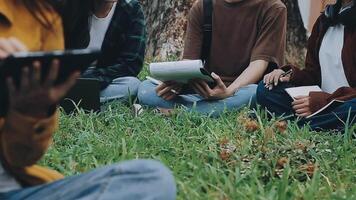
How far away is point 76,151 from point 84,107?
3.52 ft

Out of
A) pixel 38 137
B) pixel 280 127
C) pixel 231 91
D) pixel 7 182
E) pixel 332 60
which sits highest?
pixel 38 137

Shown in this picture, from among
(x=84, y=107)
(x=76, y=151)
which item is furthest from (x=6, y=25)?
(x=84, y=107)

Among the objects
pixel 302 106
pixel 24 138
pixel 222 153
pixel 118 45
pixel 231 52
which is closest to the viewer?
pixel 24 138

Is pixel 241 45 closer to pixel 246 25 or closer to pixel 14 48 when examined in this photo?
pixel 246 25

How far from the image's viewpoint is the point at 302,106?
366 cm

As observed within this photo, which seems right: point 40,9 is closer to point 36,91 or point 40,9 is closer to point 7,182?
point 36,91

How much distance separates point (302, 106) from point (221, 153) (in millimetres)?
1000

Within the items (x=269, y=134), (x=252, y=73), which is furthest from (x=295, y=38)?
(x=269, y=134)

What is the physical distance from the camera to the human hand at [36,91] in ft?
4.96

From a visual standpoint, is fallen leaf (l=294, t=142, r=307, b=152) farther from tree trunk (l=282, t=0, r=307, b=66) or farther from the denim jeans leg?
tree trunk (l=282, t=0, r=307, b=66)

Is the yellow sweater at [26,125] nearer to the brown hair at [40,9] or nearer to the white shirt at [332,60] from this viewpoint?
the brown hair at [40,9]

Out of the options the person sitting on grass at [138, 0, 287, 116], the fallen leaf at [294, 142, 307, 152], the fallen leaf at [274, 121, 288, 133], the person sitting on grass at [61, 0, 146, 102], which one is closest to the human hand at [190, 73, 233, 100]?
the person sitting on grass at [138, 0, 287, 116]

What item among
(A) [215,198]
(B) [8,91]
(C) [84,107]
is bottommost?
(C) [84,107]

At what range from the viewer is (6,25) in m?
1.66
